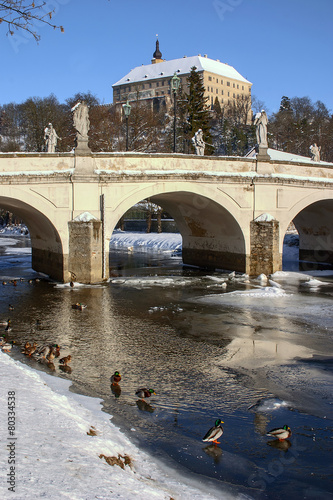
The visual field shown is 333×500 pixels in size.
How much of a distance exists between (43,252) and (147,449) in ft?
59.5

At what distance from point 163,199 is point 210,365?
16.6 metres

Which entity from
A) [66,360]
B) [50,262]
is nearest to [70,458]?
[66,360]

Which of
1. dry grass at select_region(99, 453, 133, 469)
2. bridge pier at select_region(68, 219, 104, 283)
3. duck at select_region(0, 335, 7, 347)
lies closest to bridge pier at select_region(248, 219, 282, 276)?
bridge pier at select_region(68, 219, 104, 283)

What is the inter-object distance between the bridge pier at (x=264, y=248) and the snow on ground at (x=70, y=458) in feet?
54.9

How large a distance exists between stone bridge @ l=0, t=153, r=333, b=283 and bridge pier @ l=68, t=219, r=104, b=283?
4cm

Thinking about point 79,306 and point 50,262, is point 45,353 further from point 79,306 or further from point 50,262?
point 50,262

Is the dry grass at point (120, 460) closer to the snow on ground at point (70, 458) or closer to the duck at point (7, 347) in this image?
the snow on ground at point (70, 458)

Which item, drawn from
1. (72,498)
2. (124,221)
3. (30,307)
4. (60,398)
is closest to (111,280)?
(30,307)

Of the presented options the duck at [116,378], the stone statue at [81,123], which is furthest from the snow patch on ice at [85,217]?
the duck at [116,378]

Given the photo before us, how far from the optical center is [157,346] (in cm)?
1166

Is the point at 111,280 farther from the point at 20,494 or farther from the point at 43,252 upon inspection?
the point at 20,494

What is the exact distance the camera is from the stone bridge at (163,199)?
64.7ft

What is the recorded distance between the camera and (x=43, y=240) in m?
23.4

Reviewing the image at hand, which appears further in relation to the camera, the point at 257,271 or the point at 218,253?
the point at 218,253
